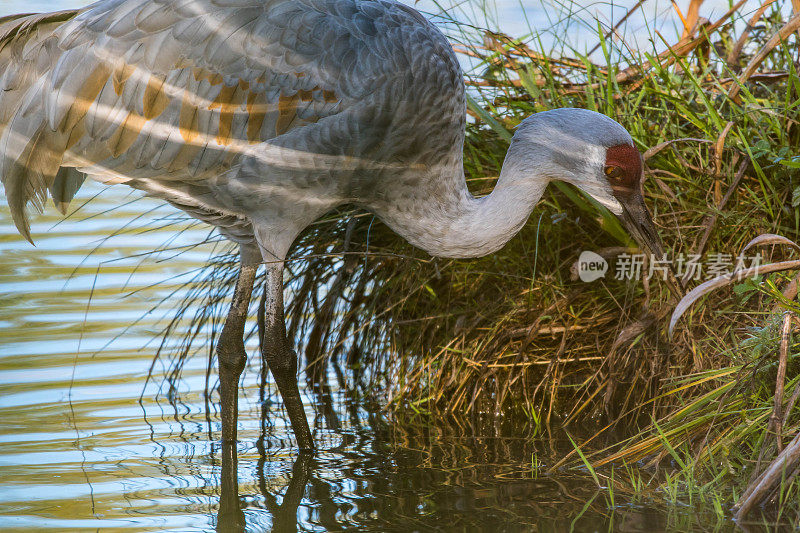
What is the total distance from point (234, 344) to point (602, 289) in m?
1.64

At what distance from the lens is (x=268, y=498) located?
12.3ft

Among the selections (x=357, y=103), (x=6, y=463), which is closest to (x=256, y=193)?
(x=357, y=103)

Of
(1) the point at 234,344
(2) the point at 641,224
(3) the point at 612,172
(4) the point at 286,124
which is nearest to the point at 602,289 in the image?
(2) the point at 641,224

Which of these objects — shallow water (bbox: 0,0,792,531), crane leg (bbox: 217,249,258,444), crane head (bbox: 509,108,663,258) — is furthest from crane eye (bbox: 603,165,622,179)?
crane leg (bbox: 217,249,258,444)

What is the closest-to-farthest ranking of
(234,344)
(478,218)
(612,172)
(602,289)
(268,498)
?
1. (268,498)
2. (612,172)
3. (478,218)
4. (602,289)
5. (234,344)

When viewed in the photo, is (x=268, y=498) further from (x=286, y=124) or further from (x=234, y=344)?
(x=286, y=124)

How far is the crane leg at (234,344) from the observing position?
4.39 meters

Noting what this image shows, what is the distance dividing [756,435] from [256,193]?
208 centimetres

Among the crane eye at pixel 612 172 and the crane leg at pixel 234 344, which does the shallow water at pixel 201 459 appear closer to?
the crane leg at pixel 234 344

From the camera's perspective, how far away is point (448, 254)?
4.17m

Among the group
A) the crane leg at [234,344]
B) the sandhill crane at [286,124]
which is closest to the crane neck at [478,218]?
the sandhill crane at [286,124]

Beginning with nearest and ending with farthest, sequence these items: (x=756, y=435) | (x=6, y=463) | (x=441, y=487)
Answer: (x=756, y=435) → (x=441, y=487) → (x=6, y=463)

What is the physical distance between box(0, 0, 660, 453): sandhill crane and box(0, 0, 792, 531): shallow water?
677 mm

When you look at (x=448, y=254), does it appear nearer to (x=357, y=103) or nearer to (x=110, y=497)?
(x=357, y=103)
